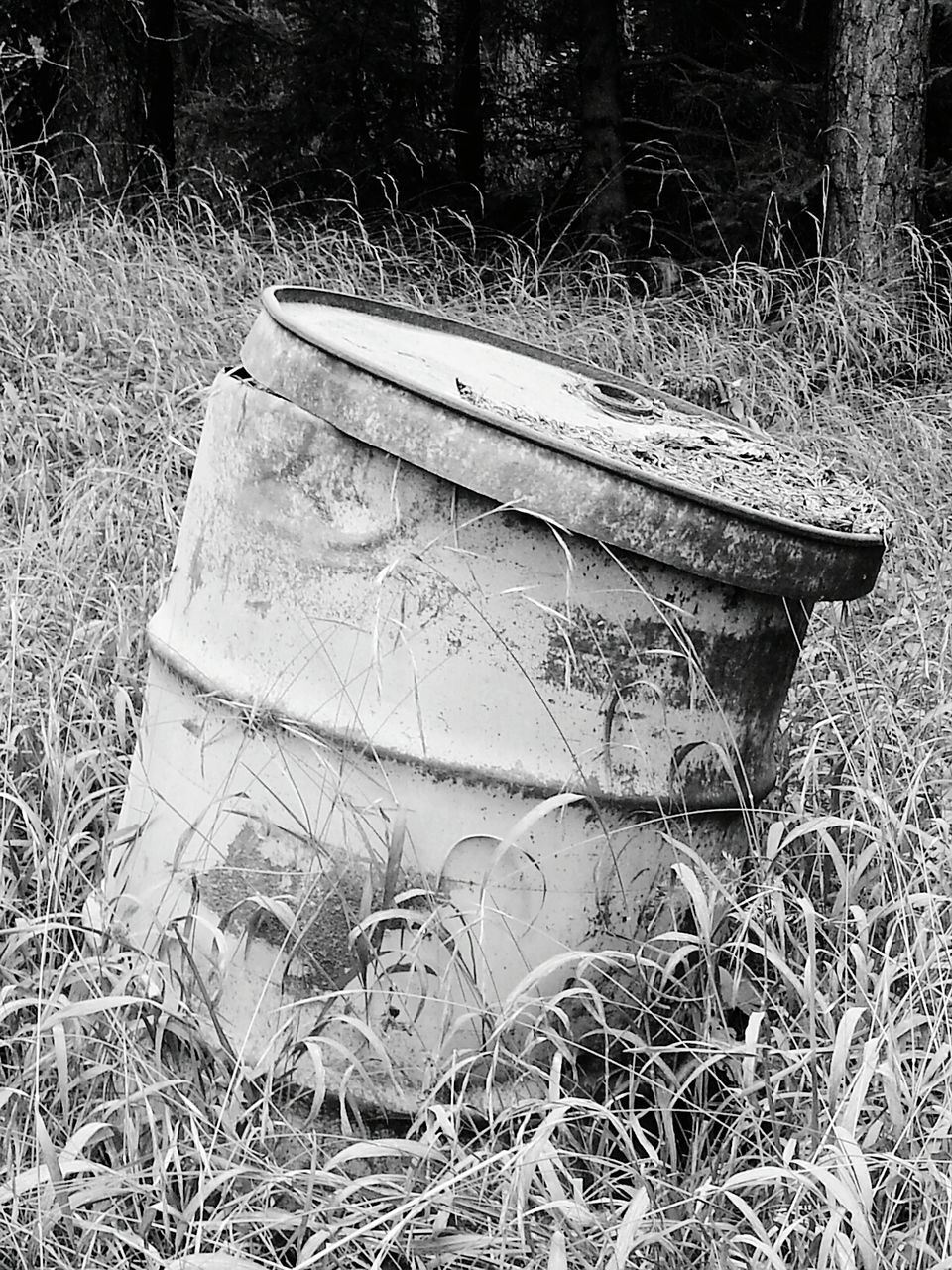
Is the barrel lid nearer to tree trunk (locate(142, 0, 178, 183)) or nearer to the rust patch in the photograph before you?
the rust patch

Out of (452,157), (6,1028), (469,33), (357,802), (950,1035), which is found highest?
(469,33)

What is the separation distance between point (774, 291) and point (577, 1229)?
4.82 m

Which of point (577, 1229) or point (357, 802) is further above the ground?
point (357, 802)

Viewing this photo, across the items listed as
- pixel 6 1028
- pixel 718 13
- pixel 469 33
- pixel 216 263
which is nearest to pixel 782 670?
pixel 6 1028

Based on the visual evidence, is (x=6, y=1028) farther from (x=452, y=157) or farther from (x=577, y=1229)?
(x=452, y=157)

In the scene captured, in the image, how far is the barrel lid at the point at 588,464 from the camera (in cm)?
147

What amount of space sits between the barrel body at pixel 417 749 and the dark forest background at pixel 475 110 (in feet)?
15.2

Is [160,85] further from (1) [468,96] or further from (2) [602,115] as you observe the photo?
(2) [602,115]

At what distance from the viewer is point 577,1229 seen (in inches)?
53.7

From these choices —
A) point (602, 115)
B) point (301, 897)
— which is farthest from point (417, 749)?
point (602, 115)

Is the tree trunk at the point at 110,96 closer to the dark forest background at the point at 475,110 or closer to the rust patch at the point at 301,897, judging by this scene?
the dark forest background at the point at 475,110

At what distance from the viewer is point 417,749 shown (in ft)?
5.08

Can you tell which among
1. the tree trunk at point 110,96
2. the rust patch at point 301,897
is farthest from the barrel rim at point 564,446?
the tree trunk at point 110,96

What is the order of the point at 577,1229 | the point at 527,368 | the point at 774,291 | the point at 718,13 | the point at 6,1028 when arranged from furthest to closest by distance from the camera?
the point at 718,13
the point at 774,291
the point at 527,368
the point at 6,1028
the point at 577,1229
